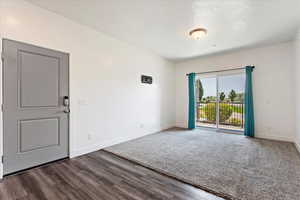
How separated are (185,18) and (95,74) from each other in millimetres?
2157

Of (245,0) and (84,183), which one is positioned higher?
(245,0)

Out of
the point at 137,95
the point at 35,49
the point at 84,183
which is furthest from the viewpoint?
the point at 137,95

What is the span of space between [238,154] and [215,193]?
1568 mm

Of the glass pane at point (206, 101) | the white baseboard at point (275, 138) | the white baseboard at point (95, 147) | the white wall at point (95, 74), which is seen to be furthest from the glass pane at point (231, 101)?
the white baseboard at point (95, 147)

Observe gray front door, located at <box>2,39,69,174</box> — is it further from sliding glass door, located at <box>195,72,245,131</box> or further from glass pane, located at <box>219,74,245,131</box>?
glass pane, located at <box>219,74,245,131</box>

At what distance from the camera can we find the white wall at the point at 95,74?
7.44ft

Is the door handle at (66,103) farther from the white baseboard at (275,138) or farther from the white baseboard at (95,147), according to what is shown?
the white baseboard at (275,138)

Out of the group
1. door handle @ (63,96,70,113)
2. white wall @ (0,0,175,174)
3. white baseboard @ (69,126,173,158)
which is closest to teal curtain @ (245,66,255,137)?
white wall @ (0,0,175,174)

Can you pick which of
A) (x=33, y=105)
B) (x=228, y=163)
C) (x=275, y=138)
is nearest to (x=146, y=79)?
(x=33, y=105)

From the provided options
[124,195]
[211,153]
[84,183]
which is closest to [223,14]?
[211,153]

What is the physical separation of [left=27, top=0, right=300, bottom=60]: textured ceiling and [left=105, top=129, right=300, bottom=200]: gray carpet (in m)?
2.64

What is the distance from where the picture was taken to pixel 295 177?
2031 mm

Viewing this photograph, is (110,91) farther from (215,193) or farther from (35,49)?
(215,193)

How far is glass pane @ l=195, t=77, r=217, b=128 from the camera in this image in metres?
5.19
